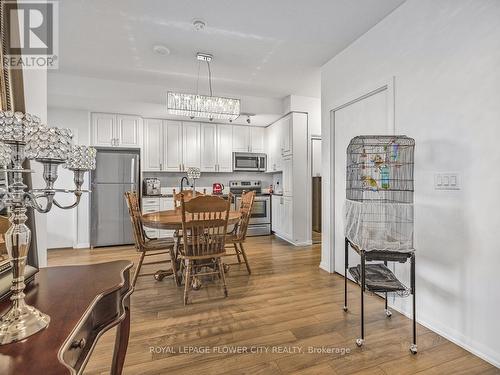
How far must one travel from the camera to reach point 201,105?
2.96 meters

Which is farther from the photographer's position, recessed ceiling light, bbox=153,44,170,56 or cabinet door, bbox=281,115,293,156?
cabinet door, bbox=281,115,293,156

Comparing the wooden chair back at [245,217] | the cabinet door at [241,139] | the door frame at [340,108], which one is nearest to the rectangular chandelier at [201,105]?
the wooden chair back at [245,217]

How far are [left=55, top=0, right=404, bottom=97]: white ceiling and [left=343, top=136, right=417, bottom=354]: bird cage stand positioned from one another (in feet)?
4.16

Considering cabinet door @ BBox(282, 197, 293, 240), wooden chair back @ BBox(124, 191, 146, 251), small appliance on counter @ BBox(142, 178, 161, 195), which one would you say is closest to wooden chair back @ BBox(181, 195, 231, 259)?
wooden chair back @ BBox(124, 191, 146, 251)

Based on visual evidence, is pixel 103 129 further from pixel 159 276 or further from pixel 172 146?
pixel 159 276

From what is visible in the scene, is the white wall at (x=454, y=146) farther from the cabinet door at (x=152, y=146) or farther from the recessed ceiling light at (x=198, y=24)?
the cabinet door at (x=152, y=146)

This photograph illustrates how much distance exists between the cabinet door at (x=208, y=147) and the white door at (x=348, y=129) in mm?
2753

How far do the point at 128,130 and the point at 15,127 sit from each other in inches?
163

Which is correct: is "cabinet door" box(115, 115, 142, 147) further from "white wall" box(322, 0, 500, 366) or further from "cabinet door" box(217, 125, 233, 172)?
"white wall" box(322, 0, 500, 366)

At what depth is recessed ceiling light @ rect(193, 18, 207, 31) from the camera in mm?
2339

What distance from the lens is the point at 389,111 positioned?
2246mm

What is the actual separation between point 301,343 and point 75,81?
4254 mm

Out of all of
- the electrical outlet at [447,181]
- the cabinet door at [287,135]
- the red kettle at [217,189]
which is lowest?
the red kettle at [217,189]

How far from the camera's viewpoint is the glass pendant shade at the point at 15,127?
69 centimetres
